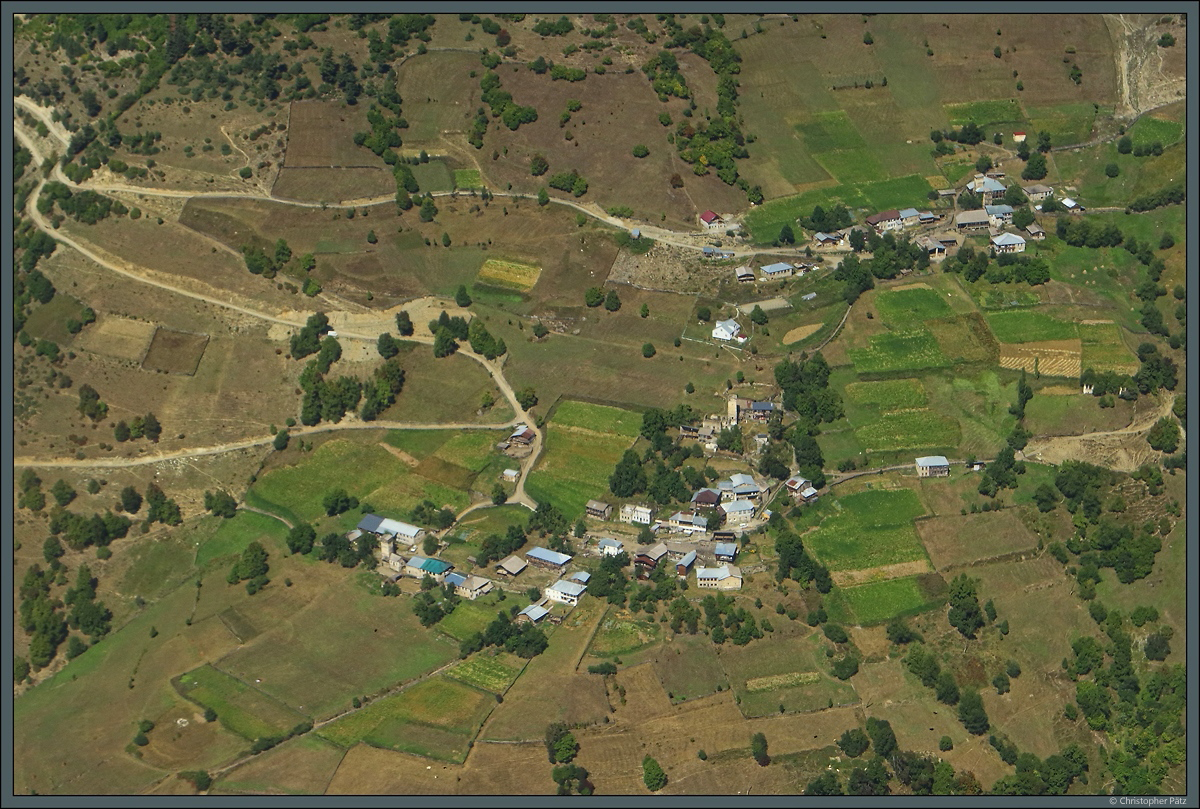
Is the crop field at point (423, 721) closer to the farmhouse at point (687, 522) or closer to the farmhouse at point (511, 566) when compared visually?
the farmhouse at point (511, 566)

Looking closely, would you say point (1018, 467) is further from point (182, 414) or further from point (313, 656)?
point (182, 414)

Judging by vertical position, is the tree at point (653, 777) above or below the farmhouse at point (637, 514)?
below

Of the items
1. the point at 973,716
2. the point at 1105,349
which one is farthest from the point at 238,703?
the point at 1105,349

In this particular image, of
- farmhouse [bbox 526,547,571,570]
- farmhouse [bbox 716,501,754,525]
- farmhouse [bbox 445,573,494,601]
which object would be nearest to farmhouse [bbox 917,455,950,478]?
farmhouse [bbox 716,501,754,525]

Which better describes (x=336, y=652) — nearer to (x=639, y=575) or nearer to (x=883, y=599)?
(x=639, y=575)

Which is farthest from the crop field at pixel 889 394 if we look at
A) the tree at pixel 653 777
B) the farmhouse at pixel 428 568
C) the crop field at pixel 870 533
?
the tree at pixel 653 777

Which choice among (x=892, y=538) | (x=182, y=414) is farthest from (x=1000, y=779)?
(x=182, y=414)

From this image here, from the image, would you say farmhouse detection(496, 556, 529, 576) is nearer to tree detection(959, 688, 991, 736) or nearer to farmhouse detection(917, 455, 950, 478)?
farmhouse detection(917, 455, 950, 478)
